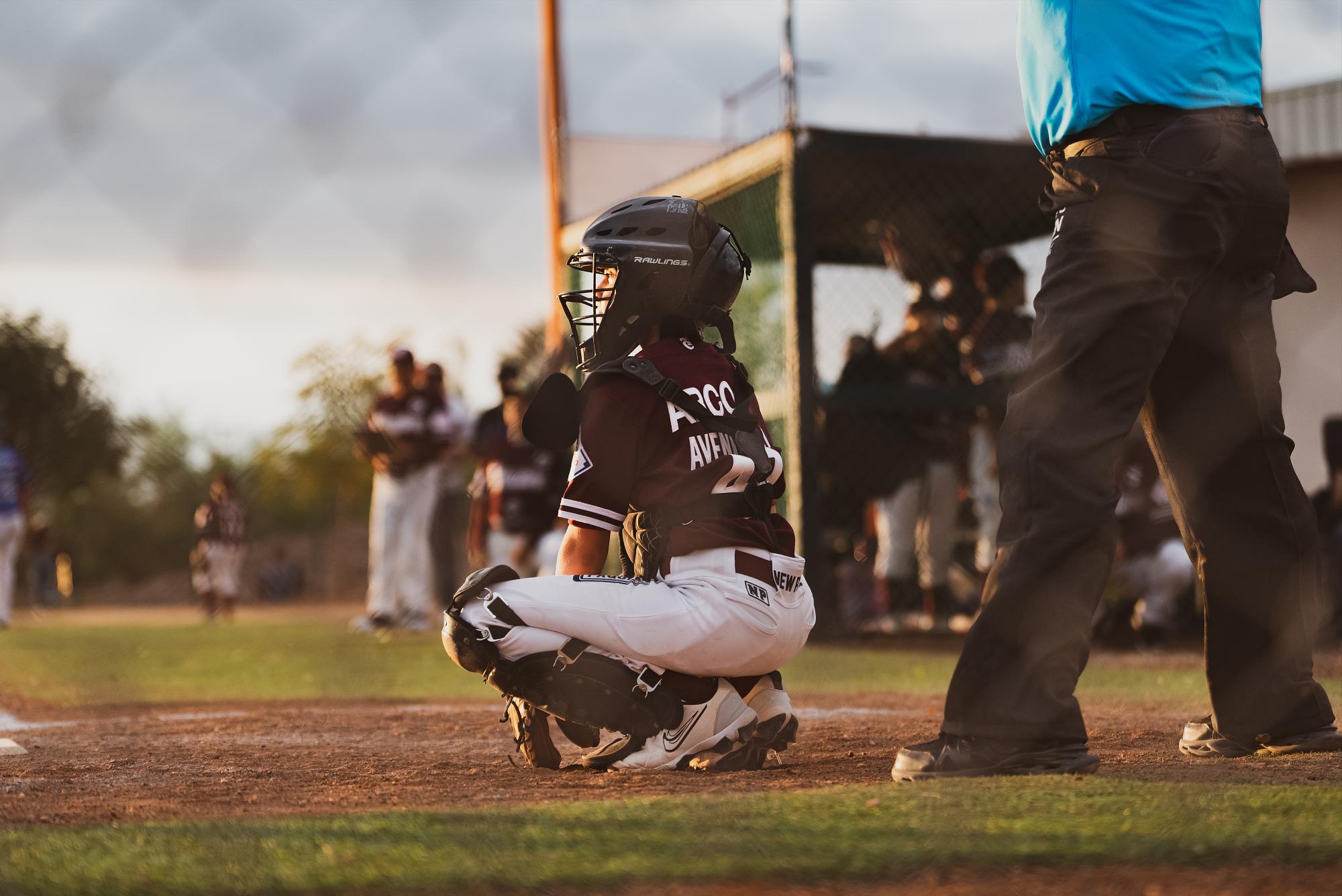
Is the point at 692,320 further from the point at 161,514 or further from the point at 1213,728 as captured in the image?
the point at 161,514

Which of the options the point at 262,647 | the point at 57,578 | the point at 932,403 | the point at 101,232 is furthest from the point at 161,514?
the point at 101,232

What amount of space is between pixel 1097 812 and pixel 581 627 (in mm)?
1284

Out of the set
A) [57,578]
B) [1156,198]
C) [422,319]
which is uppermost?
[1156,198]

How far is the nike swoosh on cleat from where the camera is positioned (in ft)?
10.8

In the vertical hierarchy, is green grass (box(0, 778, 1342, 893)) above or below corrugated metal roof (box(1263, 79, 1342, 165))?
below

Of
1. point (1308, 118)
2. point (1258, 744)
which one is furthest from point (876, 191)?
point (1258, 744)

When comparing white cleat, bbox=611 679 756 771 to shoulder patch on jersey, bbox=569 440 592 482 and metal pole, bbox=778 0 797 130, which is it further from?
metal pole, bbox=778 0 797 130

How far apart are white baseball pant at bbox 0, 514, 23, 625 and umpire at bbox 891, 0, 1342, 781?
38.9ft

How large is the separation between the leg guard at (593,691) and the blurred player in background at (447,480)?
735cm

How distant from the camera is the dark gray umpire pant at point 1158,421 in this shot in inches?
110

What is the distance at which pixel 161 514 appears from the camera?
18328mm

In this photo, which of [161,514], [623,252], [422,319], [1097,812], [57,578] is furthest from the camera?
[57,578]

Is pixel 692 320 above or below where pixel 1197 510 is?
above

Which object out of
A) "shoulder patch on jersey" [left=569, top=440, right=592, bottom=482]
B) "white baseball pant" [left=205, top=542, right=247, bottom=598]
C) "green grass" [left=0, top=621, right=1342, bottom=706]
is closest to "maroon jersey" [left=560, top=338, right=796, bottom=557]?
"shoulder patch on jersey" [left=569, top=440, right=592, bottom=482]
